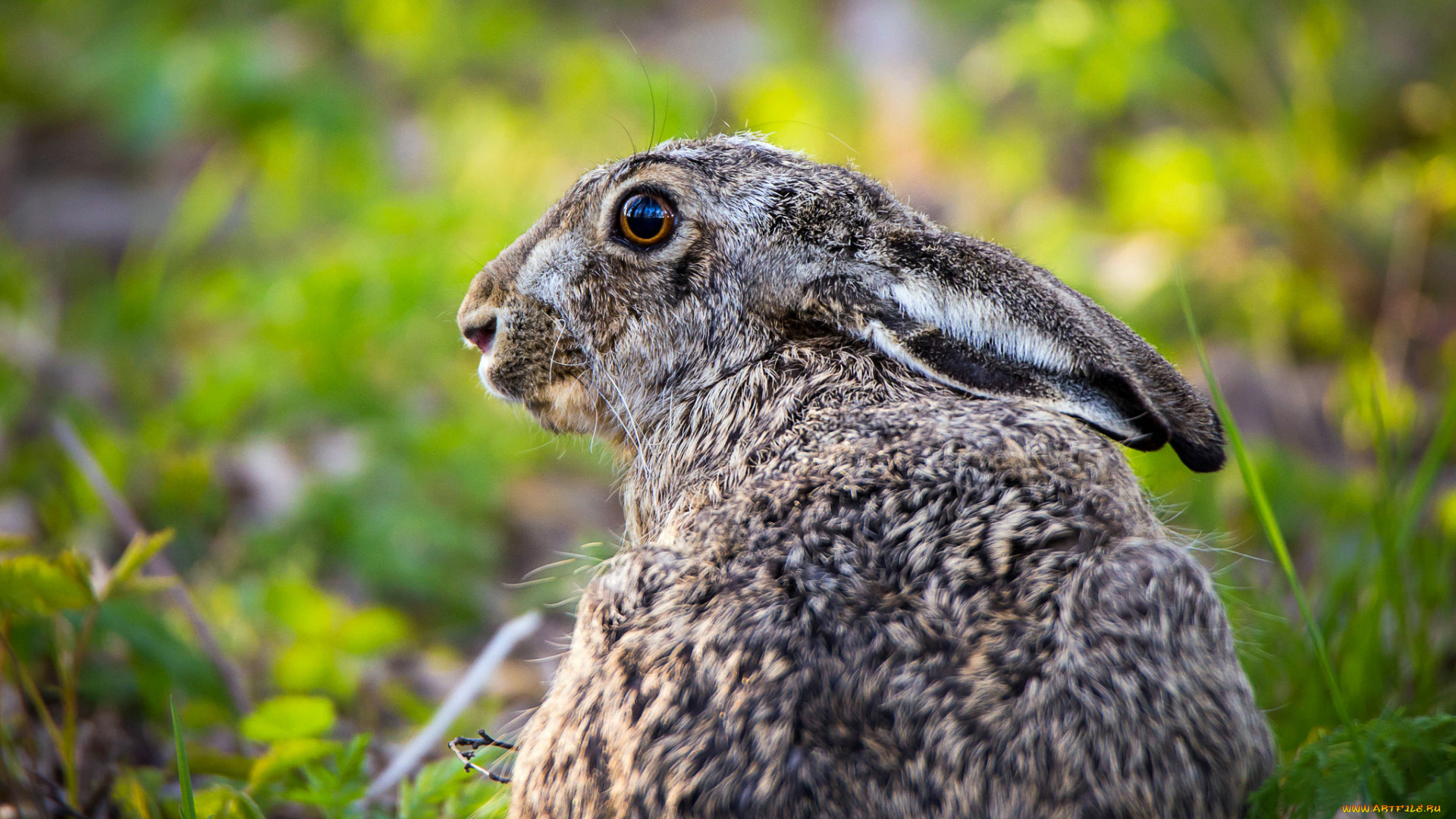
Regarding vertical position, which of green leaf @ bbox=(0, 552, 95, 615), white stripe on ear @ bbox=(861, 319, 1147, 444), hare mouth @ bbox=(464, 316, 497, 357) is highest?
hare mouth @ bbox=(464, 316, 497, 357)

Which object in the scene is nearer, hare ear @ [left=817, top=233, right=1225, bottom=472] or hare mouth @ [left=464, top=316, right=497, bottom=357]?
hare ear @ [left=817, top=233, right=1225, bottom=472]

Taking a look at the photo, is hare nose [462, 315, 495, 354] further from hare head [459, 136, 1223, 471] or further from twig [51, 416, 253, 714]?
twig [51, 416, 253, 714]

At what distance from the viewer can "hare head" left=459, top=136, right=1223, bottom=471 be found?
7.80ft

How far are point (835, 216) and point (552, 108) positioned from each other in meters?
4.12

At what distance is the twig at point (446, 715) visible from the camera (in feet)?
9.07

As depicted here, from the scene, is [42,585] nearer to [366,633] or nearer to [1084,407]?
[366,633]

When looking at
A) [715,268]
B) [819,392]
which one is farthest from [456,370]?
[819,392]

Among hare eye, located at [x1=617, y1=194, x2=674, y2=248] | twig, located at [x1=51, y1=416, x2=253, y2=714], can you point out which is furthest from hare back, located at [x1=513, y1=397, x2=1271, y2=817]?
twig, located at [x1=51, y1=416, x2=253, y2=714]

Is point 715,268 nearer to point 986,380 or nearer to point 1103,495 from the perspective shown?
point 986,380

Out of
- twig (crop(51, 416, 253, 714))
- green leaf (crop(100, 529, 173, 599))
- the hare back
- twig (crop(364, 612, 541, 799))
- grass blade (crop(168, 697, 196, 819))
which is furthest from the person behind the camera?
twig (crop(51, 416, 253, 714))

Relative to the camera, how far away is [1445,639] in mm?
3285

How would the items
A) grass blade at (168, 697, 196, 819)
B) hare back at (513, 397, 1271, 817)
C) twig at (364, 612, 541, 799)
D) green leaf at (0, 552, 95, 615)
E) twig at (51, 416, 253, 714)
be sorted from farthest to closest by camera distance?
twig at (51, 416, 253, 714), twig at (364, 612, 541, 799), green leaf at (0, 552, 95, 615), grass blade at (168, 697, 196, 819), hare back at (513, 397, 1271, 817)

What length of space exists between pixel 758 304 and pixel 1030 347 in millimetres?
699

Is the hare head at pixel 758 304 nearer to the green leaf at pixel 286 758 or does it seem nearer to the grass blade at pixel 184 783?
the green leaf at pixel 286 758
